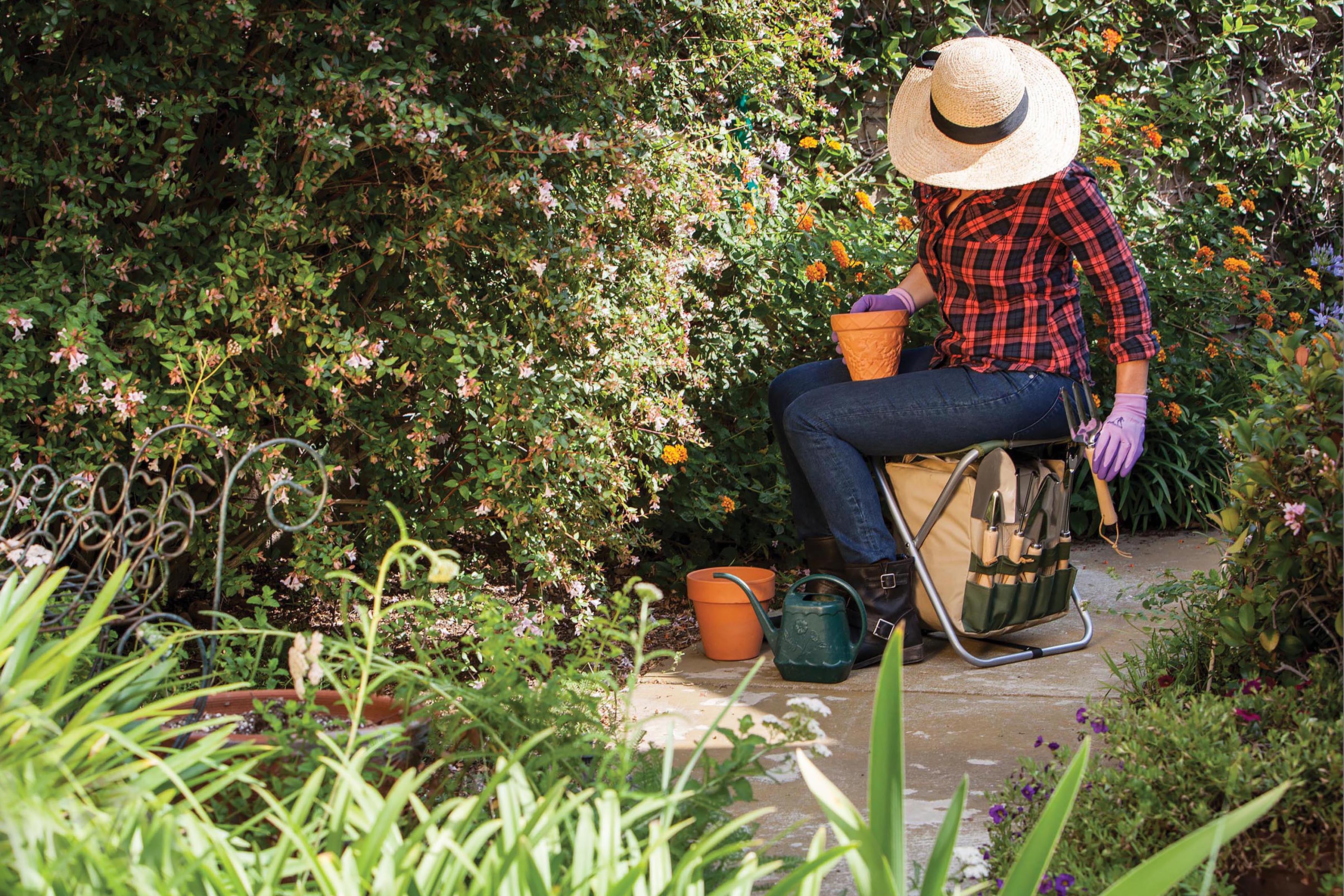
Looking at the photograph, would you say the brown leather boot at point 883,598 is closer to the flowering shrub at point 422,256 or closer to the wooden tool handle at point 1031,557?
the wooden tool handle at point 1031,557

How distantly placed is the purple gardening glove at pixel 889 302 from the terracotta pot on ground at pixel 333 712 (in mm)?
2042

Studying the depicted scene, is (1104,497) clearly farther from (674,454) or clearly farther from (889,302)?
(674,454)

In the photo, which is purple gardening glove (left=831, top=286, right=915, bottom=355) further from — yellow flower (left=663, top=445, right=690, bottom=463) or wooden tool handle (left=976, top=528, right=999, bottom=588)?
wooden tool handle (left=976, top=528, right=999, bottom=588)

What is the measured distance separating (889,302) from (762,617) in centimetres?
109

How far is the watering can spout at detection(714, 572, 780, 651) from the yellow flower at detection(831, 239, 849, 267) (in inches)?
53.2

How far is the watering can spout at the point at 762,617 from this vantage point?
305 centimetres

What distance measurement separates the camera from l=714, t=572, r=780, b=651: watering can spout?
10.0 feet

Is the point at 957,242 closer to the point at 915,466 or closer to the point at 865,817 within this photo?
the point at 915,466

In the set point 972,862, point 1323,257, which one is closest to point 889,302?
point 972,862

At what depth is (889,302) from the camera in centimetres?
354

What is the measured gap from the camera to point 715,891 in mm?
1203

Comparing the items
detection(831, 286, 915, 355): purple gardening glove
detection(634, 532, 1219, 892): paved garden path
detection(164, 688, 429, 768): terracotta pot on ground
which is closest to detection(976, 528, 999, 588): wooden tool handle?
detection(634, 532, 1219, 892): paved garden path

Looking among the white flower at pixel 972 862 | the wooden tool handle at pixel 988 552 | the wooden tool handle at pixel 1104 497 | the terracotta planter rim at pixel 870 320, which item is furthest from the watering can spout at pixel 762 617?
the white flower at pixel 972 862

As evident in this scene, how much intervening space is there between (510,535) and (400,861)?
187 centimetres
